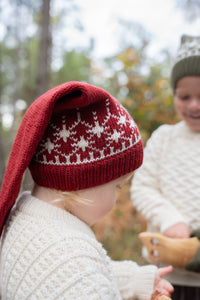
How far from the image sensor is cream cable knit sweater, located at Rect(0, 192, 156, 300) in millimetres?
829

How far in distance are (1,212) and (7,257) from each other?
140mm

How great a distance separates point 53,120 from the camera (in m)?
1.00

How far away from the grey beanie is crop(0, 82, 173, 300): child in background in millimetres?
695

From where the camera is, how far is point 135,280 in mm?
1162

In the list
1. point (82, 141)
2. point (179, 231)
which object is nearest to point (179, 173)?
point (179, 231)

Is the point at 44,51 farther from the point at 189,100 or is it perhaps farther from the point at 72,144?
the point at 72,144

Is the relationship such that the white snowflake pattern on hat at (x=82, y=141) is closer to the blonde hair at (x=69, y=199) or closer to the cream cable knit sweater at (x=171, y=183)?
the blonde hair at (x=69, y=199)

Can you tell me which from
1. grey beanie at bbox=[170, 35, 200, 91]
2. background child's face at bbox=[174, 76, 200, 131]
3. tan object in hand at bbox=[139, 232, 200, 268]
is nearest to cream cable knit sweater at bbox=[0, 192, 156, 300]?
tan object in hand at bbox=[139, 232, 200, 268]

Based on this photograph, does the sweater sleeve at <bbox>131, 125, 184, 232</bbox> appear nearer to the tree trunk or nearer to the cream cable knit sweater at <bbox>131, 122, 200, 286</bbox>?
the cream cable knit sweater at <bbox>131, 122, 200, 286</bbox>

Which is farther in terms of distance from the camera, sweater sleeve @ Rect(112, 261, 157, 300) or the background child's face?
the background child's face

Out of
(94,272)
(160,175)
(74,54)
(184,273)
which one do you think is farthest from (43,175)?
(74,54)

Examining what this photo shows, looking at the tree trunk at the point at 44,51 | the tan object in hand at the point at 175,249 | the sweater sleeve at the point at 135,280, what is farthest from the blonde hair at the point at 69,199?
the tree trunk at the point at 44,51

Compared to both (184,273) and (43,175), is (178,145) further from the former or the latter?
(43,175)

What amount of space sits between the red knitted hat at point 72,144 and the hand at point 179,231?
2.06 feet
